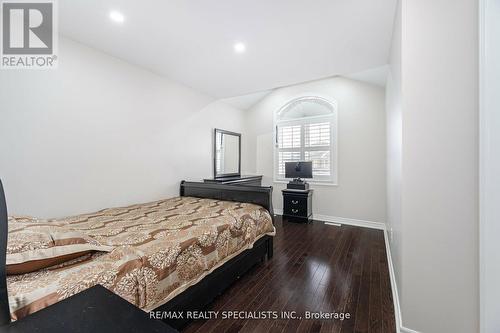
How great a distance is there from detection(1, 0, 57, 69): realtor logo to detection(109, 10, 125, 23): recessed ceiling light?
0.47 metres

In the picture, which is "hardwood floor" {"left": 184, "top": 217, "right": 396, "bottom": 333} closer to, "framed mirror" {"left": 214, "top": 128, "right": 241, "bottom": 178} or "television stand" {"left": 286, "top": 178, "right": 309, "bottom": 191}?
"television stand" {"left": 286, "top": 178, "right": 309, "bottom": 191}

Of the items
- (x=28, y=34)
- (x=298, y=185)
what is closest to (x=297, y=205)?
(x=298, y=185)

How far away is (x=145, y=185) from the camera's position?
3139 millimetres

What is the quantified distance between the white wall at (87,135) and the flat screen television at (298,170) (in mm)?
2201

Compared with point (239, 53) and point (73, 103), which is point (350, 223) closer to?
point (239, 53)

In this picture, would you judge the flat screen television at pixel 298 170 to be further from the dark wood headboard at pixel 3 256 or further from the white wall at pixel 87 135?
the dark wood headboard at pixel 3 256

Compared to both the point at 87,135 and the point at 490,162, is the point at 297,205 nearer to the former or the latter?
the point at 490,162

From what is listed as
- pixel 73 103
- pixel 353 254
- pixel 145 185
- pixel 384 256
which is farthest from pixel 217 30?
pixel 384 256

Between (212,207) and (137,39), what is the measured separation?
2.23 meters

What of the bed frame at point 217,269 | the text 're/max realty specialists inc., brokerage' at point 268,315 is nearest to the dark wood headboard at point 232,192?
the bed frame at point 217,269

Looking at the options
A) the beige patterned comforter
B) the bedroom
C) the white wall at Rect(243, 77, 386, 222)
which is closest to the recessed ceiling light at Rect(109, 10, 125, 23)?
the bedroom

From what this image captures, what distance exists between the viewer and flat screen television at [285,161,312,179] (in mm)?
4443

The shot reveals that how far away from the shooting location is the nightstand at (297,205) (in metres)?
4.30

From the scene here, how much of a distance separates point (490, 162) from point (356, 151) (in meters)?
3.02
